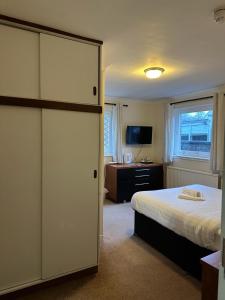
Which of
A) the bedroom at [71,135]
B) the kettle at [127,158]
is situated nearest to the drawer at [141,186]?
the kettle at [127,158]

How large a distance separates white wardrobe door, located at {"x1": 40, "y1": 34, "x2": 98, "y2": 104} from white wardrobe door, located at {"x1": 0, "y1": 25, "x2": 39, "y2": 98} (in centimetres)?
7

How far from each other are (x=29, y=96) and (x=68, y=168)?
2.44 ft

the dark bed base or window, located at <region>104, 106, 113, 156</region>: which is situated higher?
window, located at <region>104, 106, 113, 156</region>

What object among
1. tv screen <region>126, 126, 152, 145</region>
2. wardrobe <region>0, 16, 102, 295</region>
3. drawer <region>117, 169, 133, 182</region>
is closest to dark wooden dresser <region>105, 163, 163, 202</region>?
drawer <region>117, 169, 133, 182</region>

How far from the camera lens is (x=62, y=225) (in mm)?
2111

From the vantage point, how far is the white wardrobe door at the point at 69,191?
80.1 inches

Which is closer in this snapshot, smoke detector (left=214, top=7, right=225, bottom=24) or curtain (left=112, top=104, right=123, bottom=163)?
smoke detector (left=214, top=7, right=225, bottom=24)

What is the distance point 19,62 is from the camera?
73.2 inches

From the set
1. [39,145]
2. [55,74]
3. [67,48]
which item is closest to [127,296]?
[39,145]

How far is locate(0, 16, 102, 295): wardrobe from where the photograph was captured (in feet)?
6.11

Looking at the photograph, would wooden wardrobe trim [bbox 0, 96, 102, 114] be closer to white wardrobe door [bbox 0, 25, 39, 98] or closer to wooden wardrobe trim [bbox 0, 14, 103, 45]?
white wardrobe door [bbox 0, 25, 39, 98]

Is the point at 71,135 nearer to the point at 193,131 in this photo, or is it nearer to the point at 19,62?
the point at 19,62

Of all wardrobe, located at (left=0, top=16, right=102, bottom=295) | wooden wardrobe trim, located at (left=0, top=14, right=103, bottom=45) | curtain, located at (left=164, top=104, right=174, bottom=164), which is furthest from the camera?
curtain, located at (left=164, top=104, right=174, bottom=164)

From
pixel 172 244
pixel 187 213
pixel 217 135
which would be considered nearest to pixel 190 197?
pixel 187 213
